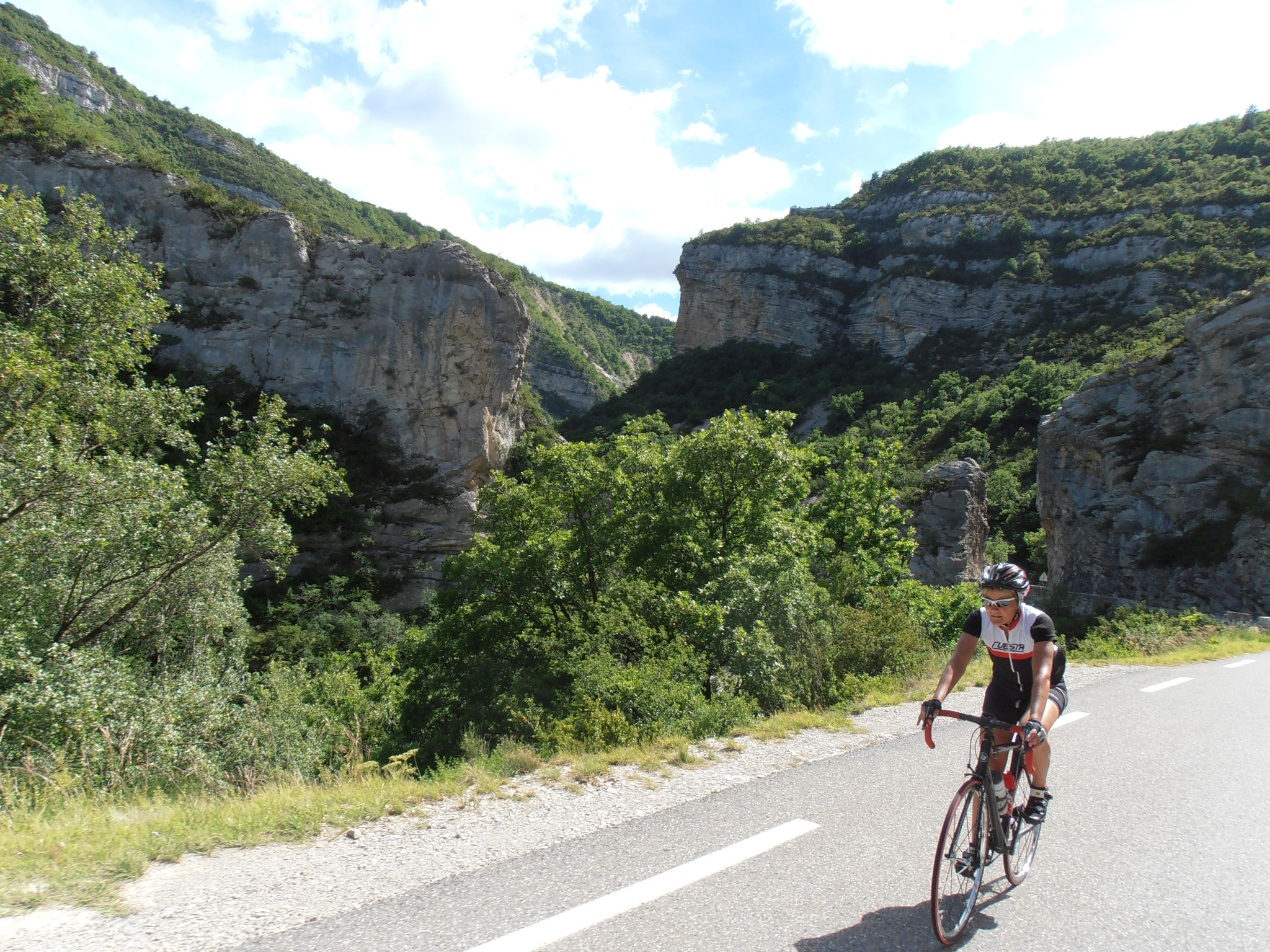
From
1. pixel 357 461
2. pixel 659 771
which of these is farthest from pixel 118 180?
pixel 659 771

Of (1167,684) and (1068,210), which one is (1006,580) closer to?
(1167,684)

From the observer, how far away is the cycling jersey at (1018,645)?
3.11 meters

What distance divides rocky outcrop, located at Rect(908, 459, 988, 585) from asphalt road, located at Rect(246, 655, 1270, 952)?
72.7ft

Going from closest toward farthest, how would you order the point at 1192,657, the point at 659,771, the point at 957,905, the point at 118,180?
the point at 957,905 < the point at 659,771 < the point at 1192,657 < the point at 118,180

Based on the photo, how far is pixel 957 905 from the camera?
269cm

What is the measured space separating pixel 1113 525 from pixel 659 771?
27.2m

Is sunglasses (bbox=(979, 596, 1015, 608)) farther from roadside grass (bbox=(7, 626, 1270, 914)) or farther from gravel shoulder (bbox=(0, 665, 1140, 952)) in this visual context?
roadside grass (bbox=(7, 626, 1270, 914))

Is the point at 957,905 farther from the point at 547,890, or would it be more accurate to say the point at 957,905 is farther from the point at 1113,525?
the point at 1113,525

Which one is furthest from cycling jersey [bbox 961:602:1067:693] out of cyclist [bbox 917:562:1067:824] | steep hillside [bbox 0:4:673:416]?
steep hillside [bbox 0:4:673:416]

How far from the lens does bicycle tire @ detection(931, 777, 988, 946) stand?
2.55m

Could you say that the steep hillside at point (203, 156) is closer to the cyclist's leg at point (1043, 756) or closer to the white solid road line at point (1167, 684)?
the white solid road line at point (1167, 684)

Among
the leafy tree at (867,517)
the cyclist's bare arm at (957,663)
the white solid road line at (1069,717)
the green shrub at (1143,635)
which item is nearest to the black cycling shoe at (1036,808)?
the cyclist's bare arm at (957,663)

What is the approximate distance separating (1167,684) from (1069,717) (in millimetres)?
3180

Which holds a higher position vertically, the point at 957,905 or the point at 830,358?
the point at 830,358
